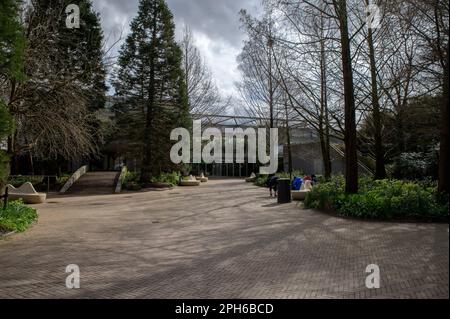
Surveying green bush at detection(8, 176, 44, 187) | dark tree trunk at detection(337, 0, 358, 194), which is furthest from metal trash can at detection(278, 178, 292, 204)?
green bush at detection(8, 176, 44, 187)

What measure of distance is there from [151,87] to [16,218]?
2223 cm

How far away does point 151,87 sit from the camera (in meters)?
32.4

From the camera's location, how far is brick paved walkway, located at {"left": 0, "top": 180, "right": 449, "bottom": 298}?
5426mm

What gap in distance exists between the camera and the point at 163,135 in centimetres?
3262

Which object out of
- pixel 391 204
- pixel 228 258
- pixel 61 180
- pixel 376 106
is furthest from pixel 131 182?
pixel 228 258

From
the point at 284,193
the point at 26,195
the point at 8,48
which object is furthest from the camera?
the point at 26,195

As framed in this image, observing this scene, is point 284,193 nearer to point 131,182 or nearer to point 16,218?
point 16,218

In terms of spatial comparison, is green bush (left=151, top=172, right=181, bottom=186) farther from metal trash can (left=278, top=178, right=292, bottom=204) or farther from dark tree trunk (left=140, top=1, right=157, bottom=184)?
metal trash can (left=278, top=178, right=292, bottom=204)

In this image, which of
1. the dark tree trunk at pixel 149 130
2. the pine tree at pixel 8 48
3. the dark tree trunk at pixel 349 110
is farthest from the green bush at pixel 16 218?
the dark tree trunk at pixel 149 130

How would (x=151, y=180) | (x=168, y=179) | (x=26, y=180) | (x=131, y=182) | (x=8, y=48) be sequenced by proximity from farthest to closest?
(x=168, y=179), (x=151, y=180), (x=131, y=182), (x=26, y=180), (x=8, y=48)

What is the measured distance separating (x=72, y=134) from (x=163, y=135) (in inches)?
767
